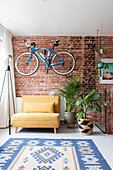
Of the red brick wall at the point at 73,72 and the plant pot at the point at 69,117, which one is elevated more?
the red brick wall at the point at 73,72

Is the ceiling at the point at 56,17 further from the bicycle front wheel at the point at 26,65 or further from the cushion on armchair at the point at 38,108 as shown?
the cushion on armchair at the point at 38,108

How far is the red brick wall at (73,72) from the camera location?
15.5 feet

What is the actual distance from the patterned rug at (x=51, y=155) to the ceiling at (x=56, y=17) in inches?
105

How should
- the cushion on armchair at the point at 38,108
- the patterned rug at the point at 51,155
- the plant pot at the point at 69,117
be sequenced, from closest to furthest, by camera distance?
the patterned rug at the point at 51,155 < the cushion on armchair at the point at 38,108 < the plant pot at the point at 69,117

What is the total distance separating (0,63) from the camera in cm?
420

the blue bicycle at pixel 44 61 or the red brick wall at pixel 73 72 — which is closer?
the blue bicycle at pixel 44 61

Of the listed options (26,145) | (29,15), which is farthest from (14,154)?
(29,15)

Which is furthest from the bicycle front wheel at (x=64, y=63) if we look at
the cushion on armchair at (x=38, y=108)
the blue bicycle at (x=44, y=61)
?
the cushion on armchair at (x=38, y=108)

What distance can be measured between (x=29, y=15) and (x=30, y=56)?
1296 millimetres

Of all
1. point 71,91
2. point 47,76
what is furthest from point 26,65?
point 71,91

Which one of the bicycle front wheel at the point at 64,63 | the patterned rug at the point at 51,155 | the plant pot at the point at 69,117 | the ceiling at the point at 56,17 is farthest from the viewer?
the bicycle front wheel at the point at 64,63

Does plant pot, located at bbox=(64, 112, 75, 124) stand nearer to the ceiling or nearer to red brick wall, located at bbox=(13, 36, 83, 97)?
red brick wall, located at bbox=(13, 36, 83, 97)

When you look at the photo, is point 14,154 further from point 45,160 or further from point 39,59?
point 39,59

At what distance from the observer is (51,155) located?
7.85 ft
